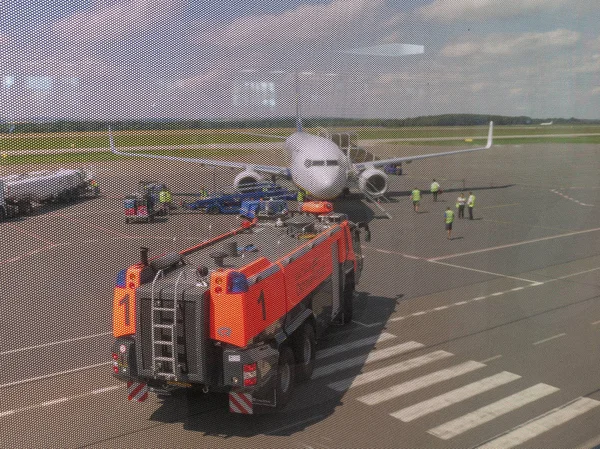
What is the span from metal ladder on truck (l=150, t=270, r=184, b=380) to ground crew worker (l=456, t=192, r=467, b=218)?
846 centimetres

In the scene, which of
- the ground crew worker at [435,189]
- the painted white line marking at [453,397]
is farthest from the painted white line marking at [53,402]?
the ground crew worker at [435,189]

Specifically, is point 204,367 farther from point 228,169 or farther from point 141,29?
point 141,29

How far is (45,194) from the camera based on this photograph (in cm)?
334

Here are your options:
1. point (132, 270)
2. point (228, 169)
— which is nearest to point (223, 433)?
point (132, 270)

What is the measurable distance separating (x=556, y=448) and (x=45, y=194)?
359 cm

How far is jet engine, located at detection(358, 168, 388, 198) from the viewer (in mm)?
15599

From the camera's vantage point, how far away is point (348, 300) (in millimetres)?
7789

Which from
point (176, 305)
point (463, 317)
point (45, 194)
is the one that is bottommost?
point (463, 317)

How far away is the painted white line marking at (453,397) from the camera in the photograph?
14.2ft

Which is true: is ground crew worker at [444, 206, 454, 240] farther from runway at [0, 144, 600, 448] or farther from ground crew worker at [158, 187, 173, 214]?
ground crew worker at [158, 187, 173, 214]

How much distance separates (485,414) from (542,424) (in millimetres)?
383

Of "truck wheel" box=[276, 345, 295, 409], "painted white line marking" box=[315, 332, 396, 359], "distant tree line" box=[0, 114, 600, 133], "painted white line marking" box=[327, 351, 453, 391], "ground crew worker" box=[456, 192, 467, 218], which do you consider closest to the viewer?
"distant tree line" box=[0, 114, 600, 133]

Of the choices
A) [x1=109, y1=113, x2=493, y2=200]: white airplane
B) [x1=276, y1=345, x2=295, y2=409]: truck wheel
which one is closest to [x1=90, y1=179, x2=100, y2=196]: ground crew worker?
[x1=276, y1=345, x2=295, y2=409]: truck wheel

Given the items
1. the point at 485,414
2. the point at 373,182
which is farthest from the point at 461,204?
the point at 485,414
